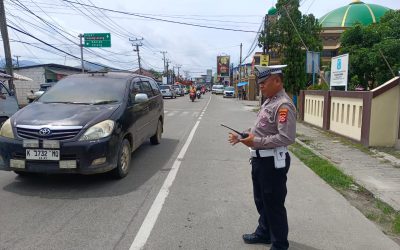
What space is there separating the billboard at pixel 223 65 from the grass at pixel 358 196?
12762 cm

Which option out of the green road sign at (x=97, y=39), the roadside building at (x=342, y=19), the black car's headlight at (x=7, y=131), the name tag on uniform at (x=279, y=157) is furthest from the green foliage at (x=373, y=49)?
the roadside building at (x=342, y=19)

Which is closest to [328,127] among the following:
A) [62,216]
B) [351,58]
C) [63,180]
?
[63,180]

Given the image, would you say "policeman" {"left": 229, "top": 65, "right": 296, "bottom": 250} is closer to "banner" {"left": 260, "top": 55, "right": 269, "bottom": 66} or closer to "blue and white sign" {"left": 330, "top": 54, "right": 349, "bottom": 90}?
"blue and white sign" {"left": 330, "top": 54, "right": 349, "bottom": 90}

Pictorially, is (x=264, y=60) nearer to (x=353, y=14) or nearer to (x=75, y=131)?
(x=75, y=131)

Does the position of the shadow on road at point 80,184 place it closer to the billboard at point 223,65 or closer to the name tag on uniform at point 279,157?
the name tag on uniform at point 279,157

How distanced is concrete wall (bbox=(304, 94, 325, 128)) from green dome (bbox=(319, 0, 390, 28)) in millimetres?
49463

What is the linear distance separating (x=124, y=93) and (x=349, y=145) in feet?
22.0

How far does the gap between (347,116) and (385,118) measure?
1.85 metres

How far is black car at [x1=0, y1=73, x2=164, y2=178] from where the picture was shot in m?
5.40

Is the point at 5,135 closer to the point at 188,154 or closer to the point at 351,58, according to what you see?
the point at 188,154

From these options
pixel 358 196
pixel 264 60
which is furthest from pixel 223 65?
pixel 358 196

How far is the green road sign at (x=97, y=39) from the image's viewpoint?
35844 millimetres

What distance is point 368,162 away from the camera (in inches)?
332

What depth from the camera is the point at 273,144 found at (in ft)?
11.2
